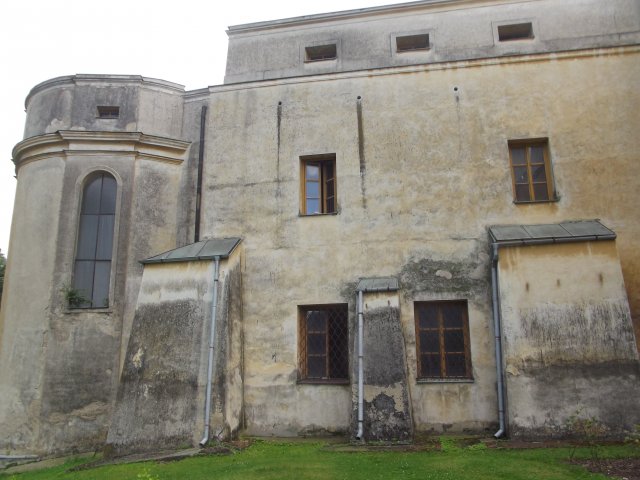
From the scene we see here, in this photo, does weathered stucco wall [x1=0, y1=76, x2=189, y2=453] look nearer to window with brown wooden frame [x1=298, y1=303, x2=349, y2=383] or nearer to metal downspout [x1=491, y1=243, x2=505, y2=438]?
window with brown wooden frame [x1=298, y1=303, x2=349, y2=383]

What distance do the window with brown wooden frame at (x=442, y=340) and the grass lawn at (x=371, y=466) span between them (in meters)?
1.77

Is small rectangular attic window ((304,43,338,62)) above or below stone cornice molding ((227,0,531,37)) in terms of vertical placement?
below

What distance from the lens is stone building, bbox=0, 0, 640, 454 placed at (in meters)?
10.2

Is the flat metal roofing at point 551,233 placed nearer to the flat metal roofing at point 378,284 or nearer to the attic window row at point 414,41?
the flat metal roofing at point 378,284

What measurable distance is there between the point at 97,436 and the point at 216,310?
4.08 metres

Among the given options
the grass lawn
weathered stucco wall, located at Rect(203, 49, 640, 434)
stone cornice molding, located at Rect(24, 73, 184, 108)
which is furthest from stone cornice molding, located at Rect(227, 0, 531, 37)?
the grass lawn

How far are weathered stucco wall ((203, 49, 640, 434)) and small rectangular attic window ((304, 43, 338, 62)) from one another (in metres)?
1.10

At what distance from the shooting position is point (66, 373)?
1237cm

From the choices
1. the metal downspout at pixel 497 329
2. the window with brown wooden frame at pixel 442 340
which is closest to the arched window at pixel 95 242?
the window with brown wooden frame at pixel 442 340

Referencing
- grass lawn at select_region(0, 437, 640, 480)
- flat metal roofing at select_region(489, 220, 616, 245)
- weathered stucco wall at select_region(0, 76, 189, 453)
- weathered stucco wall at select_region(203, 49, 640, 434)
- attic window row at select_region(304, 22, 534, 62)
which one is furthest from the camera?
attic window row at select_region(304, 22, 534, 62)

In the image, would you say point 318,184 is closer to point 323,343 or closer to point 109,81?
point 323,343

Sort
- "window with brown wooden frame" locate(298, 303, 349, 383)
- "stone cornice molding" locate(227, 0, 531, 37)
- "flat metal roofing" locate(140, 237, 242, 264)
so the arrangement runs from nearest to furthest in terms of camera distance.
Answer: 1. "flat metal roofing" locate(140, 237, 242, 264)
2. "window with brown wooden frame" locate(298, 303, 349, 383)
3. "stone cornice molding" locate(227, 0, 531, 37)

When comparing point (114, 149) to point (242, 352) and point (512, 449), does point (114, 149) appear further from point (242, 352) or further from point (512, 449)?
point (512, 449)

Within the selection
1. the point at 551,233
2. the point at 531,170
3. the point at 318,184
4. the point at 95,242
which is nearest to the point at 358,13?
the point at 318,184
